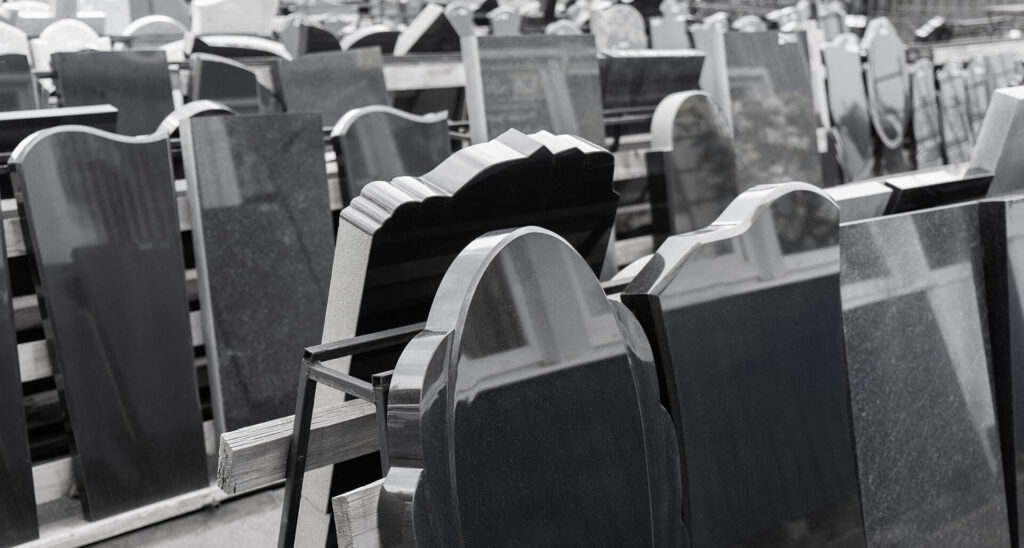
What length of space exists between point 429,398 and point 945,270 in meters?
0.91

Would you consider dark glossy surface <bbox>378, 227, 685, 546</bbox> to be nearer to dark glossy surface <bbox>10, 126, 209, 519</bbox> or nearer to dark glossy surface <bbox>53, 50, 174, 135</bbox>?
dark glossy surface <bbox>10, 126, 209, 519</bbox>

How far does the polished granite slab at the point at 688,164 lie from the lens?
2484mm

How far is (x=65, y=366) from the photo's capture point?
1764 millimetres

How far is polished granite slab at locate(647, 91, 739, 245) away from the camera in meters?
2.48

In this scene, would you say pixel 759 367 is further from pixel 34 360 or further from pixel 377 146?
pixel 34 360

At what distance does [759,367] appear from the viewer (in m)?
1.11

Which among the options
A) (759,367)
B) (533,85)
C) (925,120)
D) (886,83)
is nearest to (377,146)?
(533,85)

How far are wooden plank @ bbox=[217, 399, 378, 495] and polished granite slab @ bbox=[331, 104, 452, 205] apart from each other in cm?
111

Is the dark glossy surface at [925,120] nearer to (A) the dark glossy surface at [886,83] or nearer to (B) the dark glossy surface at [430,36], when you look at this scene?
(A) the dark glossy surface at [886,83]

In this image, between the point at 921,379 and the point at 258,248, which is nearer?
the point at 921,379

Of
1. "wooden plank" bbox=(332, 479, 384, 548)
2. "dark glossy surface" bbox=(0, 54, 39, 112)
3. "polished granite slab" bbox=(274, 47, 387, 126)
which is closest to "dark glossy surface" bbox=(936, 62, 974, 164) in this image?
"polished granite slab" bbox=(274, 47, 387, 126)

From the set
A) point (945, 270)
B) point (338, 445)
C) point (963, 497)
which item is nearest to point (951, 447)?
point (963, 497)

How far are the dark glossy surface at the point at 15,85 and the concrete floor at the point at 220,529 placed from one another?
1162 mm

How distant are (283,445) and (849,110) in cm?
392
